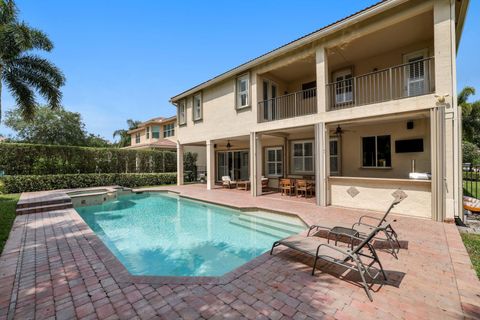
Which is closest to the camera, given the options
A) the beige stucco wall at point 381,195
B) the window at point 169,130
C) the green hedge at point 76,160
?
the beige stucco wall at point 381,195

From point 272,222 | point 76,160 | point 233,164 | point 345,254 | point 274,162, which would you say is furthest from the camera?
point 233,164

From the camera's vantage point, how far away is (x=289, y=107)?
1406cm

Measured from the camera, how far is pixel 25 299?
327 cm

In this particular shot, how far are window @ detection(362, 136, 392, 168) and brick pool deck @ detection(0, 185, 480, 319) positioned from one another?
20.7 feet

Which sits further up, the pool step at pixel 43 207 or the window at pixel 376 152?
the window at pixel 376 152

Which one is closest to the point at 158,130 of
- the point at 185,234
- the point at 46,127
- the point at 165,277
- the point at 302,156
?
the point at 46,127

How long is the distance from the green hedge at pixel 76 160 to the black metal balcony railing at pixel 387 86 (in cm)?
1633

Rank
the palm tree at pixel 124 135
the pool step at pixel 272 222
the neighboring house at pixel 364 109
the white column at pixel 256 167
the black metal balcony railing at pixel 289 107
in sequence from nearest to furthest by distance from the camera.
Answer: the neighboring house at pixel 364 109, the pool step at pixel 272 222, the white column at pixel 256 167, the black metal balcony railing at pixel 289 107, the palm tree at pixel 124 135

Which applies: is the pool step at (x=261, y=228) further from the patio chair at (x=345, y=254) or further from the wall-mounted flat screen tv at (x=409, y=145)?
the wall-mounted flat screen tv at (x=409, y=145)

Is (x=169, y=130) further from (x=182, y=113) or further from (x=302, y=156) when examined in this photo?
(x=302, y=156)

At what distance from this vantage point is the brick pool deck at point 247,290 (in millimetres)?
2943

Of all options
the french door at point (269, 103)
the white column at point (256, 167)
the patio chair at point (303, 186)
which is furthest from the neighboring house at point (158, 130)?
the patio chair at point (303, 186)

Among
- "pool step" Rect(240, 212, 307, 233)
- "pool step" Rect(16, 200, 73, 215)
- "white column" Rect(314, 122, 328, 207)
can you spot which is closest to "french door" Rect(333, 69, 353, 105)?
"white column" Rect(314, 122, 328, 207)

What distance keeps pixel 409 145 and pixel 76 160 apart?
858 inches
